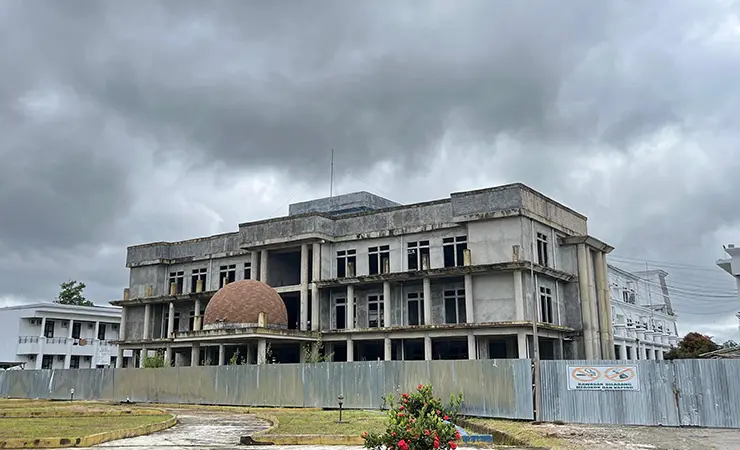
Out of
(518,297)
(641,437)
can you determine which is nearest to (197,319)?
(518,297)

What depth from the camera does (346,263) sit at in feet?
159

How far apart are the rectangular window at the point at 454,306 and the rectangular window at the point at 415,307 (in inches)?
69.2

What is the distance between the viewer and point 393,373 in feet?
97.1

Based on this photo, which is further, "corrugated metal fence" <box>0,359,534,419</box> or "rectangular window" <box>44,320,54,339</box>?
"rectangular window" <box>44,320,54,339</box>

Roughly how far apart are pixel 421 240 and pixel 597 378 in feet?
75.8

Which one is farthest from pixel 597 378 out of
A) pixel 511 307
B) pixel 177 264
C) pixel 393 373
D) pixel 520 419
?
pixel 177 264

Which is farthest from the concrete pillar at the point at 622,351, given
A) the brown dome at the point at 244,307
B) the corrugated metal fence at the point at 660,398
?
the corrugated metal fence at the point at 660,398

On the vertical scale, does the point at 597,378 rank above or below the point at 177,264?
below

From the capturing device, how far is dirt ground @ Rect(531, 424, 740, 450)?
58.1 ft

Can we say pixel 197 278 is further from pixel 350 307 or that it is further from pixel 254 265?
pixel 350 307

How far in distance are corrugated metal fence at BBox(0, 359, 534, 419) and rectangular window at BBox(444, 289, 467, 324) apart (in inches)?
577

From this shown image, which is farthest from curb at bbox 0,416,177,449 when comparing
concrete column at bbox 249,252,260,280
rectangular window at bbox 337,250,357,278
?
concrete column at bbox 249,252,260,280

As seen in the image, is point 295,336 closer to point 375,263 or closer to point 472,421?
point 375,263

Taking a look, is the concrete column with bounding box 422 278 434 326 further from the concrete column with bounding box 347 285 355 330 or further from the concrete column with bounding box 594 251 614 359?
the concrete column with bounding box 594 251 614 359
